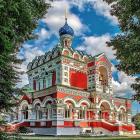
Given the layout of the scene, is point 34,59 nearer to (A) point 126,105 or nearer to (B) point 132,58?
(A) point 126,105

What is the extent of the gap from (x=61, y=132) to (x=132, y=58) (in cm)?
927

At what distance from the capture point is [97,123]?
1714 cm

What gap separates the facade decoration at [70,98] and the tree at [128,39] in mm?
7127

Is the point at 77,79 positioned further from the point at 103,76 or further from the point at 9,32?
the point at 9,32

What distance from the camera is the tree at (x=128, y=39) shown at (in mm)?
7656

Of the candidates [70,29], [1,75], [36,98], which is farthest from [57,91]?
[70,29]

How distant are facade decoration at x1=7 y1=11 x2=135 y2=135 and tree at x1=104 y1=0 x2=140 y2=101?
7127 millimetres

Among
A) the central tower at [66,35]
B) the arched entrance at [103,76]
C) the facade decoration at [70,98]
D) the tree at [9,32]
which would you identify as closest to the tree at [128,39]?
the tree at [9,32]

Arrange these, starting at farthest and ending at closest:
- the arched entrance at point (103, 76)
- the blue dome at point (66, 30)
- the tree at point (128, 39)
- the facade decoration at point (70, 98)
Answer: the blue dome at point (66, 30) < the arched entrance at point (103, 76) < the facade decoration at point (70, 98) < the tree at point (128, 39)

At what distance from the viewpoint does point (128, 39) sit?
849cm

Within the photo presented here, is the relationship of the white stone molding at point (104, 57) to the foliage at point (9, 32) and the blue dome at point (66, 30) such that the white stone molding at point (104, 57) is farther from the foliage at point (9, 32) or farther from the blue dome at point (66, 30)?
the foliage at point (9, 32)

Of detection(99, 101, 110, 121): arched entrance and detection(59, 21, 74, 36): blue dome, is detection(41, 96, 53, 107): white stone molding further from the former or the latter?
detection(59, 21, 74, 36): blue dome

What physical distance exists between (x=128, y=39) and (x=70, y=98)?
893 cm

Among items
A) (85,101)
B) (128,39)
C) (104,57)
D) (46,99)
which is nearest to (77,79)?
(85,101)
